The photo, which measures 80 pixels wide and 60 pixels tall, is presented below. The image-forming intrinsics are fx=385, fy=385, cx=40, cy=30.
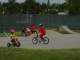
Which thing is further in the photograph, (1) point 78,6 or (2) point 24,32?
(1) point 78,6

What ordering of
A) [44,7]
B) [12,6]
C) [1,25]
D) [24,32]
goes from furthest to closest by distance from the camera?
[44,7], [12,6], [1,25], [24,32]

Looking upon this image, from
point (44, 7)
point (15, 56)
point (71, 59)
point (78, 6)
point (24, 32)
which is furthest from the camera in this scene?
point (44, 7)

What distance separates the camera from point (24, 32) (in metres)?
38.2

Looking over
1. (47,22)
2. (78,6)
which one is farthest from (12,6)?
(47,22)

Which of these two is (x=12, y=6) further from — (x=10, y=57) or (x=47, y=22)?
(x=10, y=57)

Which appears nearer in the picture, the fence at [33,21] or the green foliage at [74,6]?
the fence at [33,21]

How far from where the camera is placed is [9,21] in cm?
4647

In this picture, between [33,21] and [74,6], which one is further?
[74,6]

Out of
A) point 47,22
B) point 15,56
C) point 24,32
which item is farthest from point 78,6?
point 15,56

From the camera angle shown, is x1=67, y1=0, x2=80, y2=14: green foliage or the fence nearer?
the fence

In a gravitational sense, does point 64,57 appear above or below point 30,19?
above

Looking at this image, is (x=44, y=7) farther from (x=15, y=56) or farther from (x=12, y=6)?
(x=15, y=56)

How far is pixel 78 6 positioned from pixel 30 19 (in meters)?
19.8

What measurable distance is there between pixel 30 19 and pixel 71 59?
36103 mm
